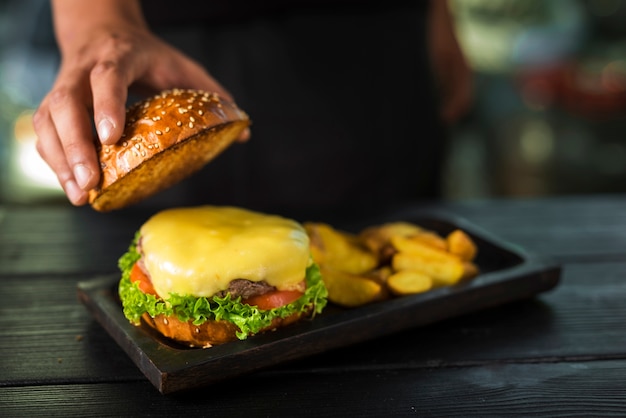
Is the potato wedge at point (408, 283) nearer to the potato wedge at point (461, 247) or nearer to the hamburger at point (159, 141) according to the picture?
the potato wedge at point (461, 247)

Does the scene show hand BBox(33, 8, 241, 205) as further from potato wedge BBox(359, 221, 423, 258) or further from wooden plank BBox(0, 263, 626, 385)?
potato wedge BBox(359, 221, 423, 258)

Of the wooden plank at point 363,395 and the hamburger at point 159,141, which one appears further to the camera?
the hamburger at point 159,141

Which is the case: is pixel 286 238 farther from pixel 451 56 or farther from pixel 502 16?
pixel 502 16

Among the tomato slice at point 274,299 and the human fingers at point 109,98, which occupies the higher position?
the human fingers at point 109,98

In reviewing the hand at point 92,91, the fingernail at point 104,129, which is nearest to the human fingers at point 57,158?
the hand at point 92,91

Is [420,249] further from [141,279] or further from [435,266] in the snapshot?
[141,279]

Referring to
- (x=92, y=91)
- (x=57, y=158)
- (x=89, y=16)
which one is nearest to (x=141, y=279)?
(x=57, y=158)

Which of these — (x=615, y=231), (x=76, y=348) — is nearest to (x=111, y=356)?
(x=76, y=348)
